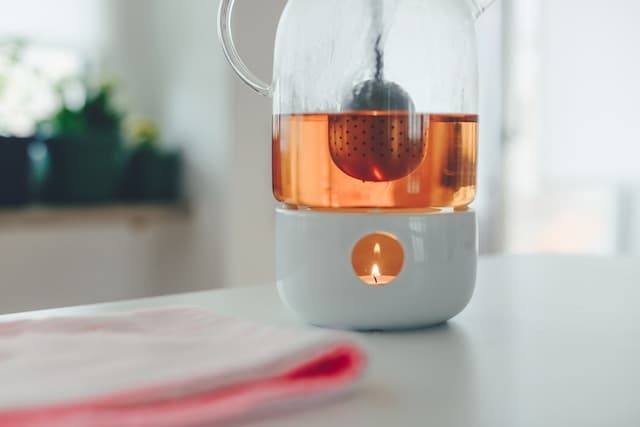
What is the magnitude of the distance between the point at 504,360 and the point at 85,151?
176 cm

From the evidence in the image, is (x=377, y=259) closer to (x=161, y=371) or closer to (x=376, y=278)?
(x=376, y=278)

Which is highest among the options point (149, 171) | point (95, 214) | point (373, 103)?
point (373, 103)

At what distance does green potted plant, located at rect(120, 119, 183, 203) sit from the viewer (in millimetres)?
2254

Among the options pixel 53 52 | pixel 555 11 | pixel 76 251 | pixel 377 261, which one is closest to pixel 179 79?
pixel 53 52

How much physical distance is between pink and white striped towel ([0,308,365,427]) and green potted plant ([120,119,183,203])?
175 cm

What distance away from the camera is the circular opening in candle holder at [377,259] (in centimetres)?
63

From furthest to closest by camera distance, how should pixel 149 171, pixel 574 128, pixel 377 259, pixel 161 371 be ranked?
pixel 574 128, pixel 149 171, pixel 377 259, pixel 161 371

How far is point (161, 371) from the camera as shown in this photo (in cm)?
41

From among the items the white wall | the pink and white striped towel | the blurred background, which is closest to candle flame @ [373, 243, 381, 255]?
the pink and white striped towel

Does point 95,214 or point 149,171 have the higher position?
point 149,171

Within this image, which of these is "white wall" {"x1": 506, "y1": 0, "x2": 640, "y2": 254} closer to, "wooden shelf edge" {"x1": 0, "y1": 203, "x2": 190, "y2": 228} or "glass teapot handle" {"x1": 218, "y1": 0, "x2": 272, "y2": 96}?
"wooden shelf edge" {"x1": 0, "y1": 203, "x2": 190, "y2": 228}

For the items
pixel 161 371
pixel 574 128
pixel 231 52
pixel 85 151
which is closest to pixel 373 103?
pixel 231 52

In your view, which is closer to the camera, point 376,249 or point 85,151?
point 376,249

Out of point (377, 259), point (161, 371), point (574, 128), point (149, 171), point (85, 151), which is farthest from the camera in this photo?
point (574, 128)
